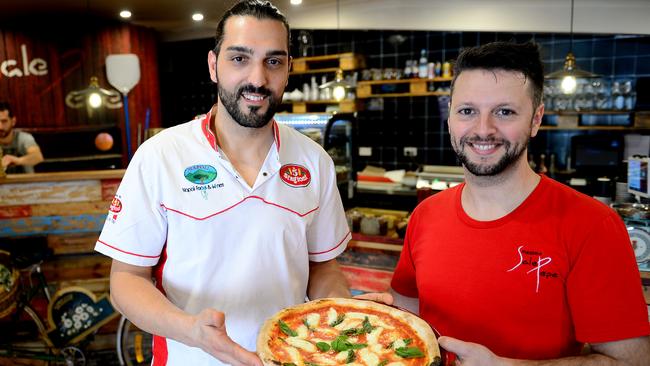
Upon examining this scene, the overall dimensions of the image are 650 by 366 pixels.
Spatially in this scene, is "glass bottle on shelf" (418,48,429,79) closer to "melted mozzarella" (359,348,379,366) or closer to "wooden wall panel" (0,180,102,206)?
"wooden wall panel" (0,180,102,206)

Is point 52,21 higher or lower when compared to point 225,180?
higher

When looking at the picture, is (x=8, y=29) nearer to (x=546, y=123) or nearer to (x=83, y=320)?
(x=83, y=320)

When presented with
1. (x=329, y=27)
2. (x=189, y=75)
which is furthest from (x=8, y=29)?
(x=329, y=27)

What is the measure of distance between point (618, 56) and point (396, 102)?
3064 millimetres

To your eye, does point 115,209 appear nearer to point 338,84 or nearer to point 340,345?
point 340,345

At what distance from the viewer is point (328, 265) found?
1.92 meters

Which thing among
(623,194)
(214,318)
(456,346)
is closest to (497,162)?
(456,346)

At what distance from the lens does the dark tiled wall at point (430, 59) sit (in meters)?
6.45

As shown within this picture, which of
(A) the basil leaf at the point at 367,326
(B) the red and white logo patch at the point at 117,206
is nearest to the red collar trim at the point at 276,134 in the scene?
(B) the red and white logo patch at the point at 117,206

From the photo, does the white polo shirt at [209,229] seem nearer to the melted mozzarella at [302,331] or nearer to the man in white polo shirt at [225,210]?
the man in white polo shirt at [225,210]

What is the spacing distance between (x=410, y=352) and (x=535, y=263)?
454 millimetres

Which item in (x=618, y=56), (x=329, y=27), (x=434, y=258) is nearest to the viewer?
(x=434, y=258)

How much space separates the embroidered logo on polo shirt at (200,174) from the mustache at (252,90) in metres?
0.28

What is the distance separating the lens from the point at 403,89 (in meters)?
7.57
